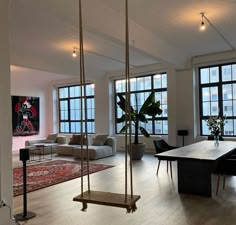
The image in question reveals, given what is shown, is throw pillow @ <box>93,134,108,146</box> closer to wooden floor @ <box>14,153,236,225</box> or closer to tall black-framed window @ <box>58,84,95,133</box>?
tall black-framed window @ <box>58,84,95,133</box>

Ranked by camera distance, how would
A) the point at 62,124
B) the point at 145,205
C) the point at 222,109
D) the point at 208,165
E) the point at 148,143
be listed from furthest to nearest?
the point at 62,124, the point at 148,143, the point at 222,109, the point at 208,165, the point at 145,205

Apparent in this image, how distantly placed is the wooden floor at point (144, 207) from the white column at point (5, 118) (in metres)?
0.56

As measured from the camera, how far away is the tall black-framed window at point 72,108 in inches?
456

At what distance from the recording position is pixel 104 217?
3449 mm

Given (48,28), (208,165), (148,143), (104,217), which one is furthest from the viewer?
(148,143)

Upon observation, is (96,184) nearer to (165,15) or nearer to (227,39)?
(165,15)

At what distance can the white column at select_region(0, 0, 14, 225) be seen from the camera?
3.06m

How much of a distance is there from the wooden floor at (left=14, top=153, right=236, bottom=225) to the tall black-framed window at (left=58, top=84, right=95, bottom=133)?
6.41 m

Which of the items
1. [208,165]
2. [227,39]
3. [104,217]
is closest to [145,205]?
[104,217]

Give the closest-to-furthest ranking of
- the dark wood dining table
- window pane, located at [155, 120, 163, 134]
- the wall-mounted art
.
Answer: the dark wood dining table < window pane, located at [155, 120, 163, 134] < the wall-mounted art

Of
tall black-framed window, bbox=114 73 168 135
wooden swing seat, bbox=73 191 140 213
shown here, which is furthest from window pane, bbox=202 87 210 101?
wooden swing seat, bbox=73 191 140 213

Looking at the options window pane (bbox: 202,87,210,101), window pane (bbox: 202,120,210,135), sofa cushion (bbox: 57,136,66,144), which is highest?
window pane (bbox: 202,87,210,101)

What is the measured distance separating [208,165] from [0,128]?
3.24 m

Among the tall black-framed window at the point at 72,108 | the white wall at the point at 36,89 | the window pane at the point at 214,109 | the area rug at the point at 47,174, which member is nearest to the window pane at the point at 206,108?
the window pane at the point at 214,109
